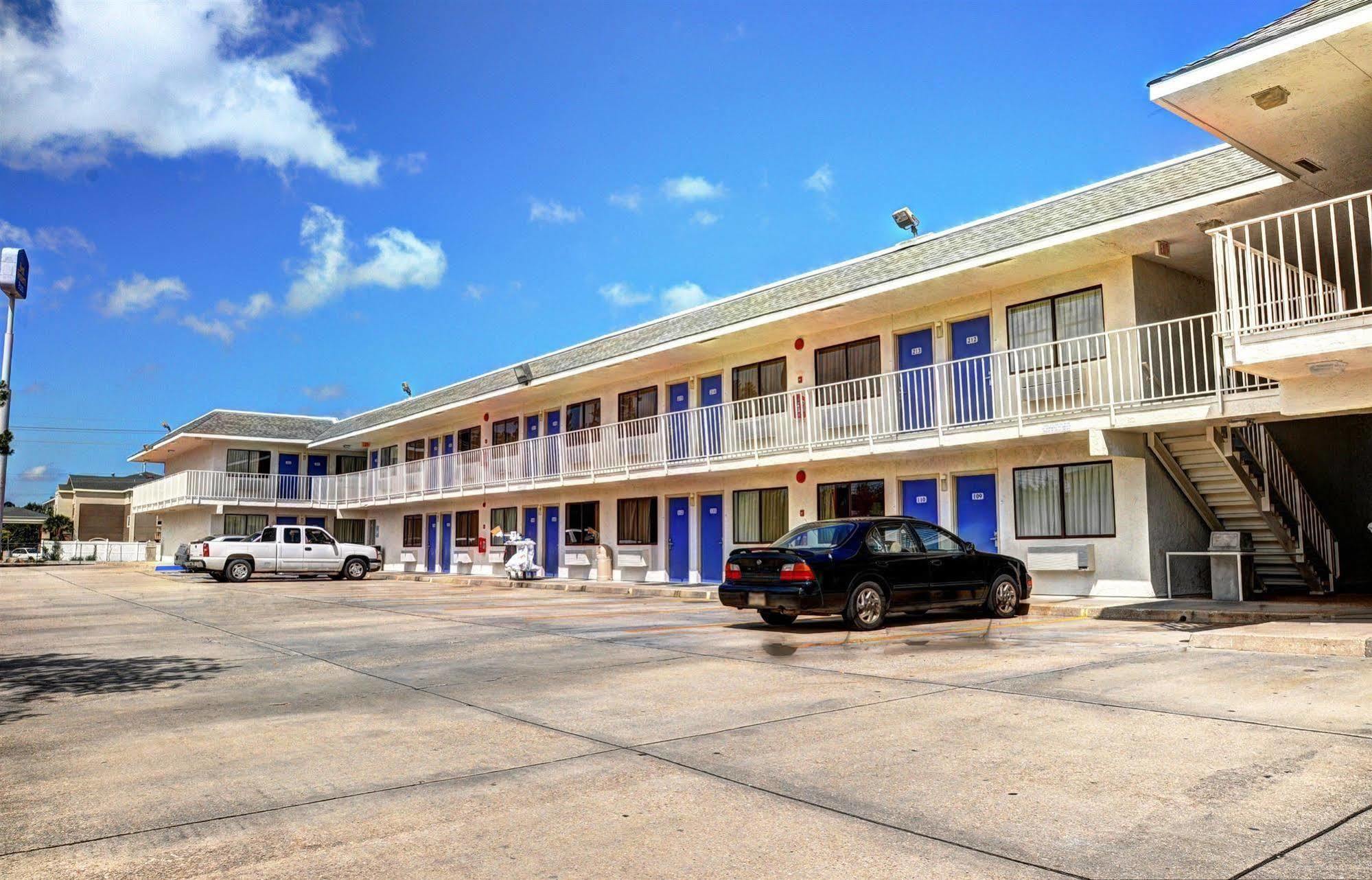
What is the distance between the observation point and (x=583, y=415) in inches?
1194

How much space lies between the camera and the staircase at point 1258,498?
1527 cm

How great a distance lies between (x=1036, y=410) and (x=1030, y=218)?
348cm

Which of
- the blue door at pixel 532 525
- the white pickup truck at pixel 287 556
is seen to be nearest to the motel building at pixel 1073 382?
the blue door at pixel 532 525

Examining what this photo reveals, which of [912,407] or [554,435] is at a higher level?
[554,435]

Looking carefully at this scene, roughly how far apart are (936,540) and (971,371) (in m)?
5.77

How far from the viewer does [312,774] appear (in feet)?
17.8

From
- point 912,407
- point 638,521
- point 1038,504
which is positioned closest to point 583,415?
point 638,521

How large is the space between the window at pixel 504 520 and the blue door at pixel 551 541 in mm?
1673

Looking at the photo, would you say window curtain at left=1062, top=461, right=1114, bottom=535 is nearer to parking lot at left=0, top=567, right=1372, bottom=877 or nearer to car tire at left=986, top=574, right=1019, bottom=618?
car tire at left=986, top=574, right=1019, bottom=618

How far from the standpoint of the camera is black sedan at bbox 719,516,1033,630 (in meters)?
12.2

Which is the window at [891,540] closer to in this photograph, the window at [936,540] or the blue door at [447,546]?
the window at [936,540]

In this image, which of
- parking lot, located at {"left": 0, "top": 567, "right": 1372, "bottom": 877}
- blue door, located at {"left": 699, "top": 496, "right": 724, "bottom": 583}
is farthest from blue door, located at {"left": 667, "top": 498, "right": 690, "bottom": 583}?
parking lot, located at {"left": 0, "top": 567, "right": 1372, "bottom": 877}

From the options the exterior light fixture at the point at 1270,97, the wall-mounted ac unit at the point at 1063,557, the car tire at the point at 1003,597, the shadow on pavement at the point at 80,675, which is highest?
the exterior light fixture at the point at 1270,97

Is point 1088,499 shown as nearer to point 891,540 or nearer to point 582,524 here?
point 891,540
